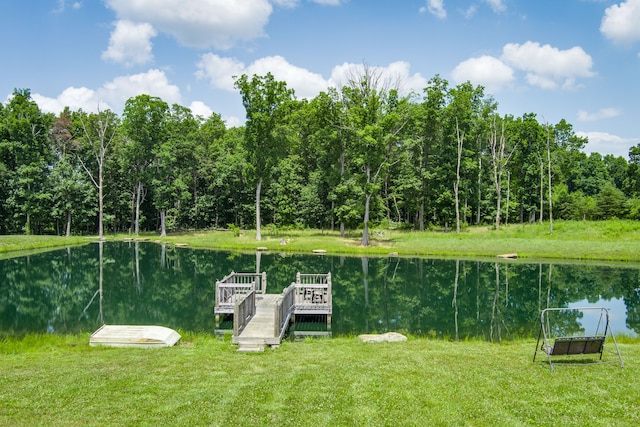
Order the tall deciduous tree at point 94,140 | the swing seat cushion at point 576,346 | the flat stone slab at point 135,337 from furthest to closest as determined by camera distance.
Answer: the tall deciduous tree at point 94,140
the flat stone slab at point 135,337
the swing seat cushion at point 576,346

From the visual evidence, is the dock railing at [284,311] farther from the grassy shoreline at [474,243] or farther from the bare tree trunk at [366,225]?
the bare tree trunk at [366,225]

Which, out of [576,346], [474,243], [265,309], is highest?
[576,346]

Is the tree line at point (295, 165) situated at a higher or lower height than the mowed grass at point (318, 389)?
higher

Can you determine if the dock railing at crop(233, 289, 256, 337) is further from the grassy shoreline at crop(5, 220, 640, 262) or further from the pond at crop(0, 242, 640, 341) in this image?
the grassy shoreline at crop(5, 220, 640, 262)

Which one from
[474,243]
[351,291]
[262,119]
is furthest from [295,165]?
[351,291]

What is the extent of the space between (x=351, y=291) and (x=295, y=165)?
3882 centimetres

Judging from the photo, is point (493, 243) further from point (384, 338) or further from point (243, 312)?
point (243, 312)

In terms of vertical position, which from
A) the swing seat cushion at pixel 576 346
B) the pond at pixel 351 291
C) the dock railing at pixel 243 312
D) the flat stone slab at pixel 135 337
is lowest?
the pond at pixel 351 291

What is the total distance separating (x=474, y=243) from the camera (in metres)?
42.8

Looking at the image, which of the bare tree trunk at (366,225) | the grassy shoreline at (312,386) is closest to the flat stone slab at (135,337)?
the grassy shoreline at (312,386)

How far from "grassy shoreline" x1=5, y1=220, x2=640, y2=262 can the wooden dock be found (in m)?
22.6

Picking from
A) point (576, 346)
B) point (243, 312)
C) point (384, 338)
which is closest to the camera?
point (576, 346)

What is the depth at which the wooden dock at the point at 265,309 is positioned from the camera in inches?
531

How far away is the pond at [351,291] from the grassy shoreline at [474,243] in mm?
3378
